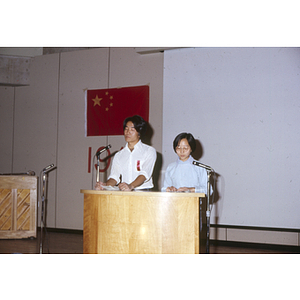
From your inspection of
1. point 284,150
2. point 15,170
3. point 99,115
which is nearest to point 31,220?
point 15,170

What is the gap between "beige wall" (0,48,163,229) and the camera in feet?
17.9

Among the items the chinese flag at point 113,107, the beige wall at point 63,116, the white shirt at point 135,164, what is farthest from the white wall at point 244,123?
the white shirt at point 135,164

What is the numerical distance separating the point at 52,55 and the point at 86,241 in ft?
13.5

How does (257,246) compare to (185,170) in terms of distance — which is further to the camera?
(257,246)

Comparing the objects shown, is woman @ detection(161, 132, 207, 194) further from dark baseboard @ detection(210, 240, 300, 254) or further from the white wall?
dark baseboard @ detection(210, 240, 300, 254)

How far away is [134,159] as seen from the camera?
11.4 ft

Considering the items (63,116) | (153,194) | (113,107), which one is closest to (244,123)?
(113,107)

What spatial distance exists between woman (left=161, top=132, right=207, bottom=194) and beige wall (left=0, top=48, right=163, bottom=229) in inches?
77.0

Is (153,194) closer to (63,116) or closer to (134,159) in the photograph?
(134,159)

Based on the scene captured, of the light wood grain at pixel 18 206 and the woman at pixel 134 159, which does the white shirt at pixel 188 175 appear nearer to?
the woman at pixel 134 159

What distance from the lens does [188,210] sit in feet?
8.68

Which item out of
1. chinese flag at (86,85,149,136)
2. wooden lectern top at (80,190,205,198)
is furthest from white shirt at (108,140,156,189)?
chinese flag at (86,85,149,136)

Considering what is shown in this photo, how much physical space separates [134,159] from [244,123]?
1927mm

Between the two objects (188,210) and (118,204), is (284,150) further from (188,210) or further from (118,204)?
(118,204)
